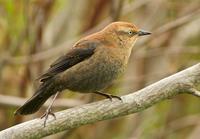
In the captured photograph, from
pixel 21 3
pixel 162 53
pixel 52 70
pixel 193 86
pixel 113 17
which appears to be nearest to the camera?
pixel 193 86

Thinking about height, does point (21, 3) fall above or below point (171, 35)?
above

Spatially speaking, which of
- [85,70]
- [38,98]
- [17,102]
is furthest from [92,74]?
[17,102]

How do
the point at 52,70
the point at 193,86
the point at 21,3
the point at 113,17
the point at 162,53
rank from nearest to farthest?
the point at 193,86, the point at 52,70, the point at 113,17, the point at 21,3, the point at 162,53

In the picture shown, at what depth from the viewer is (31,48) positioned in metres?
8.75

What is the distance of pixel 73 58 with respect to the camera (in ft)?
21.7

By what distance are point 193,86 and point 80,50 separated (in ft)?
4.25

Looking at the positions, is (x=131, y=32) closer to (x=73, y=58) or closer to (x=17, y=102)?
(x=73, y=58)

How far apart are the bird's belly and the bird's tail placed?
16 centimetres

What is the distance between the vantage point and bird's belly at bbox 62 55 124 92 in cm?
645

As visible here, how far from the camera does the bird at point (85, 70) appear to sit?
6461mm

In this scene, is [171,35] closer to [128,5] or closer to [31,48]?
[128,5]

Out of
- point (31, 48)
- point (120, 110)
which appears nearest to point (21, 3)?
point (31, 48)

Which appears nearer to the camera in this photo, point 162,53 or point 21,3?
point 21,3

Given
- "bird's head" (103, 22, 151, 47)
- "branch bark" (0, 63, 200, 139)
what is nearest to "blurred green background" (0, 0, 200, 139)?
"bird's head" (103, 22, 151, 47)
